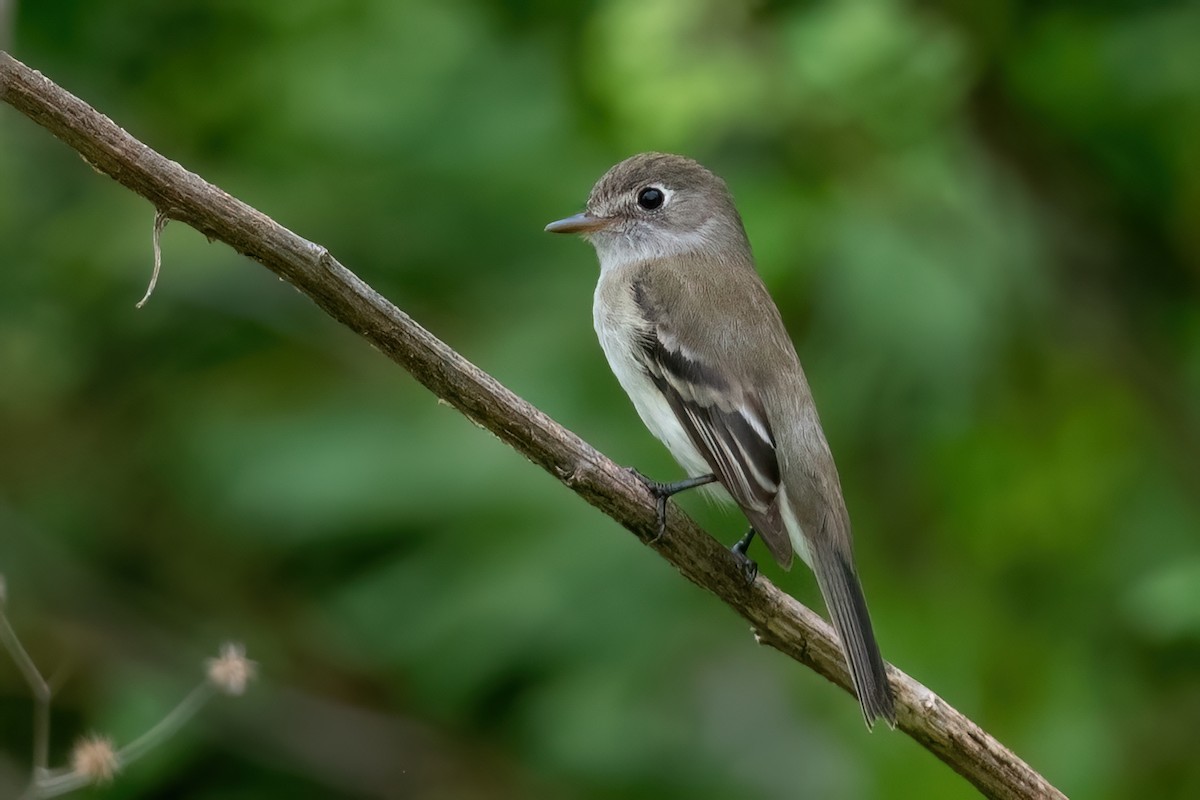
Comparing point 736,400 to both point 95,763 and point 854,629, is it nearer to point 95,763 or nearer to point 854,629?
point 854,629

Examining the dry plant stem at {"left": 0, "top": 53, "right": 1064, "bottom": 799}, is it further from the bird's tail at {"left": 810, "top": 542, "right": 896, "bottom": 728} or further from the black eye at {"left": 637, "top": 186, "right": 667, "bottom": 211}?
the black eye at {"left": 637, "top": 186, "right": 667, "bottom": 211}

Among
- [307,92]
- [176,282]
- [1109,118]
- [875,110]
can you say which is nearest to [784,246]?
[875,110]

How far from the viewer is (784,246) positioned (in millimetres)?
4477

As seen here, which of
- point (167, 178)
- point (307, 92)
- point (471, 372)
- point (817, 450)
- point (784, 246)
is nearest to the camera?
point (167, 178)

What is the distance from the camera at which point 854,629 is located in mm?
3471

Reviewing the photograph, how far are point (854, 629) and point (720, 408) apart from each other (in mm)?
730

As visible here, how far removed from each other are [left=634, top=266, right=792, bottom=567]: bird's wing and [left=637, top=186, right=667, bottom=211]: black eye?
781mm

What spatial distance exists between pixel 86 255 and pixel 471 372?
107 inches

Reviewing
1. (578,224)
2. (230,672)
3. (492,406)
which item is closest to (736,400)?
(578,224)

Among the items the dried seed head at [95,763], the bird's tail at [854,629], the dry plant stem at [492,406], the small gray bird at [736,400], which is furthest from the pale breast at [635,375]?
the dried seed head at [95,763]

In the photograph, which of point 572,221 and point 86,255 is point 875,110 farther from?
point 86,255

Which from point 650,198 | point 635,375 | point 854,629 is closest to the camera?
point 854,629

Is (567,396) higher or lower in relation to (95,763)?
higher

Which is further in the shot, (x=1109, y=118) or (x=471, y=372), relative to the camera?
(x=1109, y=118)
